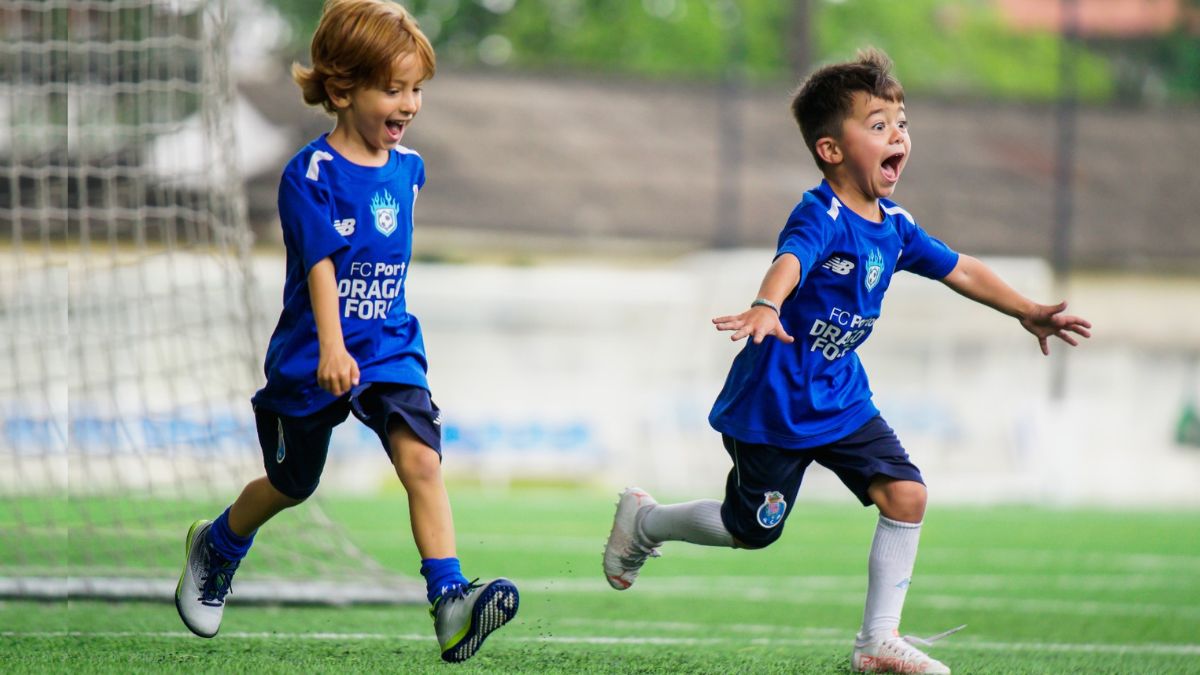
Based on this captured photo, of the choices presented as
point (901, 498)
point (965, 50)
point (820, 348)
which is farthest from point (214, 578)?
point (965, 50)

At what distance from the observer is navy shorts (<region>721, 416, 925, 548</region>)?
449 centimetres

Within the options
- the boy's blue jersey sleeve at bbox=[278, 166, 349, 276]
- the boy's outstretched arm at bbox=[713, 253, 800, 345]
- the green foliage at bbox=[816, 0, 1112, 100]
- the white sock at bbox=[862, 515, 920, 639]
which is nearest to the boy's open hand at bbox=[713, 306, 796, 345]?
the boy's outstretched arm at bbox=[713, 253, 800, 345]

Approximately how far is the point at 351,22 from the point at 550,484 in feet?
42.6

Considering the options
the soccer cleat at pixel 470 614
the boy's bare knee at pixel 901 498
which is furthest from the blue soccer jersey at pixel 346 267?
the boy's bare knee at pixel 901 498

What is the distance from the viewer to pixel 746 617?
20.7 feet

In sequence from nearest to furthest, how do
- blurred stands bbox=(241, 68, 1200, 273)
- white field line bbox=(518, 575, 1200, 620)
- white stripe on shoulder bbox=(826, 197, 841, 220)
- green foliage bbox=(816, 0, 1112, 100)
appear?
1. white stripe on shoulder bbox=(826, 197, 841, 220)
2. white field line bbox=(518, 575, 1200, 620)
3. blurred stands bbox=(241, 68, 1200, 273)
4. green foliage bbox=(816, 0, 1112, 100)

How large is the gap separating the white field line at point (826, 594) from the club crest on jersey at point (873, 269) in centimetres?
270

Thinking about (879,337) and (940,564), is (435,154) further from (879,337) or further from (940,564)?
(940,564)

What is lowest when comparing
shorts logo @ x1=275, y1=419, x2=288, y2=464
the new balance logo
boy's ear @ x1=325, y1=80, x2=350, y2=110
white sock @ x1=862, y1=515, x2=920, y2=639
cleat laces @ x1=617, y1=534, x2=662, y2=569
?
cleat laces @ x1=617, y1=534, x2=662, y2=569

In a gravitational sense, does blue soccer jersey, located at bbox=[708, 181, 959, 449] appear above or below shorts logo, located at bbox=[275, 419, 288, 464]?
above

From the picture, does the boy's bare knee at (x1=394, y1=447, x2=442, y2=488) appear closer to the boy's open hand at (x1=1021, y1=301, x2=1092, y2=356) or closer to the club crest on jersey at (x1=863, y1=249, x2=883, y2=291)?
the club crest on jersey at (x1=863, y1=249, x2=883, y2=291)

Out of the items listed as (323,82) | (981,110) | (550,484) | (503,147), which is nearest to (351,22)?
(323,82)

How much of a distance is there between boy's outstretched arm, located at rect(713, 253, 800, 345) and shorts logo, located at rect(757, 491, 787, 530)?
26.8 inches

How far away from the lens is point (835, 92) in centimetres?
457
